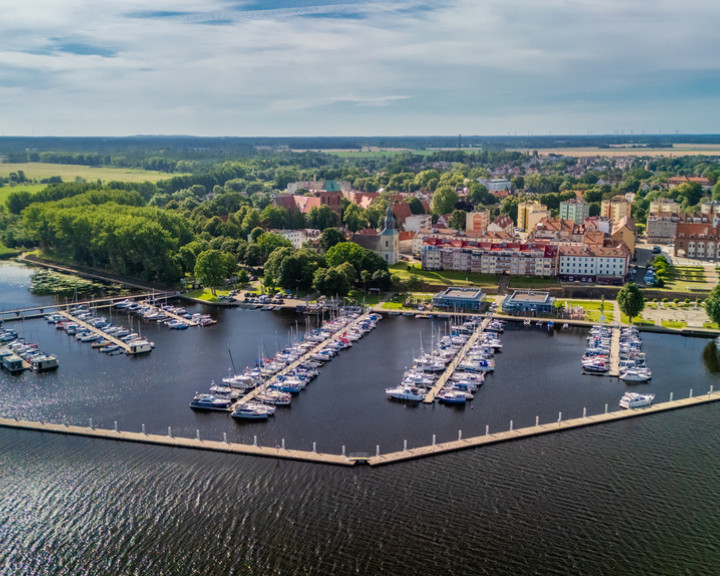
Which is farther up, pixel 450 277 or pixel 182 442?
pixel 450 277

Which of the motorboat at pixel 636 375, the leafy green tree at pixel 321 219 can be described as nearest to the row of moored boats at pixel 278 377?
the motorboat at pixel 636 375

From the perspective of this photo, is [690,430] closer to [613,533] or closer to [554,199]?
[613,533]

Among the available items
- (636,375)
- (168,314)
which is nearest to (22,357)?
(168,314)

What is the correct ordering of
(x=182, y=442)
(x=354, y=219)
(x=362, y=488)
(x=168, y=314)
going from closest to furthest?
(x=362, y=488), (x=182, y=442), (x=168, y=314), (x=354, y=219)

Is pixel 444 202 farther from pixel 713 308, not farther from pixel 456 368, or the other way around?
pixel 456 368

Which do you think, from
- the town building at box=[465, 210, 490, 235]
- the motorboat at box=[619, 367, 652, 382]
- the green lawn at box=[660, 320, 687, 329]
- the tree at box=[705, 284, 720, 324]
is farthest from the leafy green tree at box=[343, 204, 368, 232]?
the motorboat at box=[619, 367, 652, 382]
